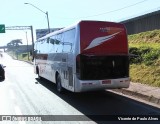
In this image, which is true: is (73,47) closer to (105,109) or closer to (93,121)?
(105,109)

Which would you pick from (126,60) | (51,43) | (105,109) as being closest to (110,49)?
(126,60)

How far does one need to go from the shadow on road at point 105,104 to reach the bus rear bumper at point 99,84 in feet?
1.80

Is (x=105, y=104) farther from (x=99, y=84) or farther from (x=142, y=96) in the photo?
(x=142, y=96)

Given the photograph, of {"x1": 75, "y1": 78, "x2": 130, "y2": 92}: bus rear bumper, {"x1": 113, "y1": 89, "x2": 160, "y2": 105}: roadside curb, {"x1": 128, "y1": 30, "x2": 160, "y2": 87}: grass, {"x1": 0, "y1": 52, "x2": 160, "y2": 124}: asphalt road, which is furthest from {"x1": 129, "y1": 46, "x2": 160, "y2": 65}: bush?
{"x1": 75, "y1": 78, "x2": 130, "y2": 92}: bus rear bumper

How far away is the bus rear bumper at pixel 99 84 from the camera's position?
39.7 feet

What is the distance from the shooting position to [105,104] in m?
11.9

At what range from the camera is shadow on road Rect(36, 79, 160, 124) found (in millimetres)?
10433

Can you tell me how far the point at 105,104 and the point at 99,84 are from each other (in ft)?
2.65

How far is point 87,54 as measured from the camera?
12.4m

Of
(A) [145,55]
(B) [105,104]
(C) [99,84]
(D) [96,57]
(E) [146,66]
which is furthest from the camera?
(A) [145,55]

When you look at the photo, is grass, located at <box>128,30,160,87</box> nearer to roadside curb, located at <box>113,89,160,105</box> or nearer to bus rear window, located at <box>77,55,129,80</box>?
roadside curb, located at <box>113,89,160,105</box>

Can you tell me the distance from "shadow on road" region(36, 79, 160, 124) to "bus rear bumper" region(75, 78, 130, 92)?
55 centimetres

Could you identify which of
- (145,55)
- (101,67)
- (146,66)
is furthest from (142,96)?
(145,55)

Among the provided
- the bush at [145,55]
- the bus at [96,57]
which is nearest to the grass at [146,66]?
the bush at [145,55]
